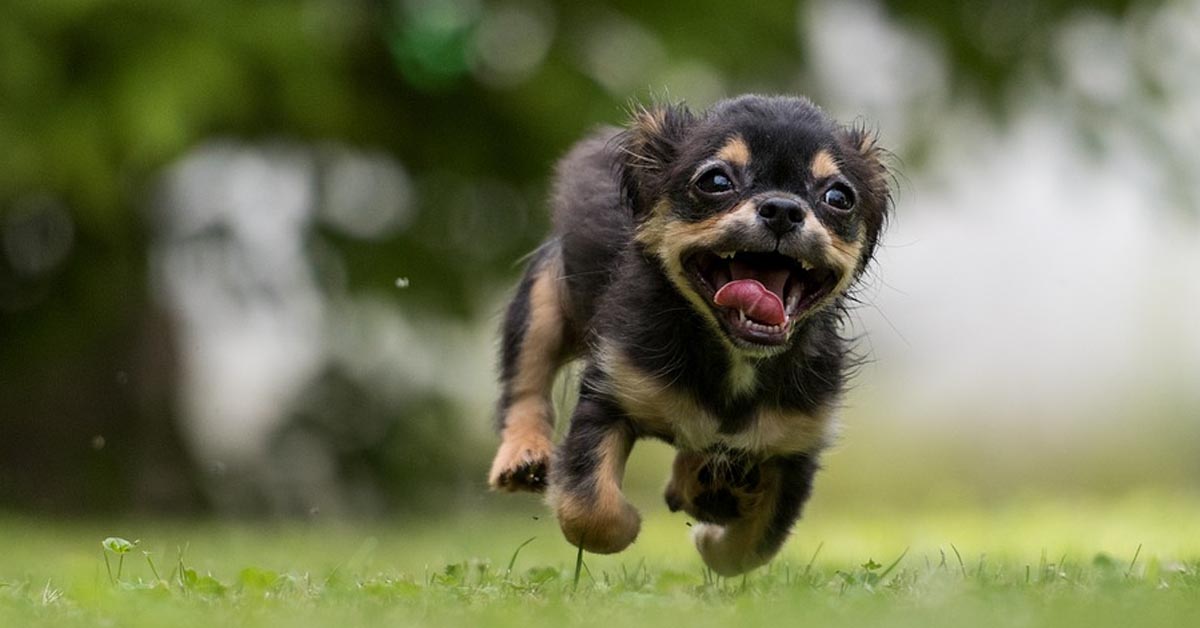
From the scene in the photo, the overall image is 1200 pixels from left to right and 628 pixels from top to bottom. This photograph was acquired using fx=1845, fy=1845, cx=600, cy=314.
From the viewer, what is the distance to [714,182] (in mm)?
6145

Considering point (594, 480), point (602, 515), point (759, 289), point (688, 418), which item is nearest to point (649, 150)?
point (759, 289)

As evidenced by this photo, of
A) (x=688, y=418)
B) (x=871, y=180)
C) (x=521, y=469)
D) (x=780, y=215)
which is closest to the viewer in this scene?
(x=780, y=215)

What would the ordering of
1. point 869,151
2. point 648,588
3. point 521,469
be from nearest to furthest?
point 648,588, point 869,151, point 521,469

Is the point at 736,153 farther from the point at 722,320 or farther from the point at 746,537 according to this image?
the point at 746,537

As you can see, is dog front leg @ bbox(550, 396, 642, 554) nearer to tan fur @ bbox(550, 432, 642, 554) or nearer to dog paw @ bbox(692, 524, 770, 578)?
tan fur @ bbox(550, 432, 642, 554)

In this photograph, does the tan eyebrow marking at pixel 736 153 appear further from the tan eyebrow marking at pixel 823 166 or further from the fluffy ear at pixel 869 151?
the fluffy ear at pixel 869 151

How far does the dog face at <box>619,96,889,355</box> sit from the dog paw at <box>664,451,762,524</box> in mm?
639

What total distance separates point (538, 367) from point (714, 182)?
1.83 m

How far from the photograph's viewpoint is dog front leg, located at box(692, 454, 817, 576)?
6.70 metres

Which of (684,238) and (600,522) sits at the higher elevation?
(684,238)

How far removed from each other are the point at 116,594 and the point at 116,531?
7370mm

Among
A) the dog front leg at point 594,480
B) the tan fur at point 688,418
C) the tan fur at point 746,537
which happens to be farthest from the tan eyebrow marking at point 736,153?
the tan fur at point 746,537

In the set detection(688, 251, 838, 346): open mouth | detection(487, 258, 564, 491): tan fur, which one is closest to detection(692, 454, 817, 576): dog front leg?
detection(688, 251, 838, 346): open mouth

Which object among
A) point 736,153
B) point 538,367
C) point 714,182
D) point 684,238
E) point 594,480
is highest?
point 736,153
